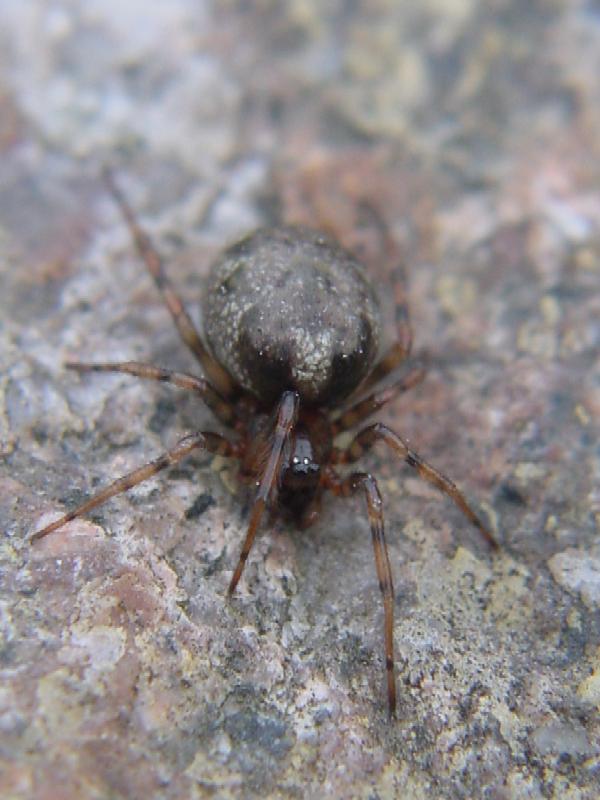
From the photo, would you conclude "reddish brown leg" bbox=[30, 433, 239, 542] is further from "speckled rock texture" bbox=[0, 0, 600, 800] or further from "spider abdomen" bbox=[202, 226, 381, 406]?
"spider abdomen" bbox=[202, 226, 381, 406]

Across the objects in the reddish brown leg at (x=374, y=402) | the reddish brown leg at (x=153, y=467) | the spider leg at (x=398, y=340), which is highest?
the spider leg at (x=398, y=340)

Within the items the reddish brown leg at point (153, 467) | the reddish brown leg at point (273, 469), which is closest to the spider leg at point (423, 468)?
the reddish brown leg at point (273, 469)

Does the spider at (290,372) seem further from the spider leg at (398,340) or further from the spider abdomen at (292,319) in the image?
the spider leg at (398,340)

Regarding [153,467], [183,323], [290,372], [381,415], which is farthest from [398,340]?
[153,467]

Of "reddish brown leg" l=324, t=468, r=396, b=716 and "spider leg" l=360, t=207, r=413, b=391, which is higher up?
"spider leg" l=360, t=207, r=413, b=391

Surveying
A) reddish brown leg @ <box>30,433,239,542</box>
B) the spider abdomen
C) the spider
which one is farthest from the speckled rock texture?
the spider abdomen

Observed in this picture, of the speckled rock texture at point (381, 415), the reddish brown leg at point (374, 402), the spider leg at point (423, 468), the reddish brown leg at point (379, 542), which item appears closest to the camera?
the speckled rock texture at point (381, 415)

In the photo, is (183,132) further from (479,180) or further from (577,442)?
(577,442)

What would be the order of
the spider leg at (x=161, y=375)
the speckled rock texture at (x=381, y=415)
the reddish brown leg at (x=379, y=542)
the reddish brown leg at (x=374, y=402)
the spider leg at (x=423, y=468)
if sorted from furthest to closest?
1. the reddish brown leg at (x=374, y=402)
2. the spider leg at (x=161, y=375)
3. the spider leg at (x=423, y=468)
4. the reddish brown leg at (x=379, y=542)
5. the speckled rock texture at (x=381, y=415)
